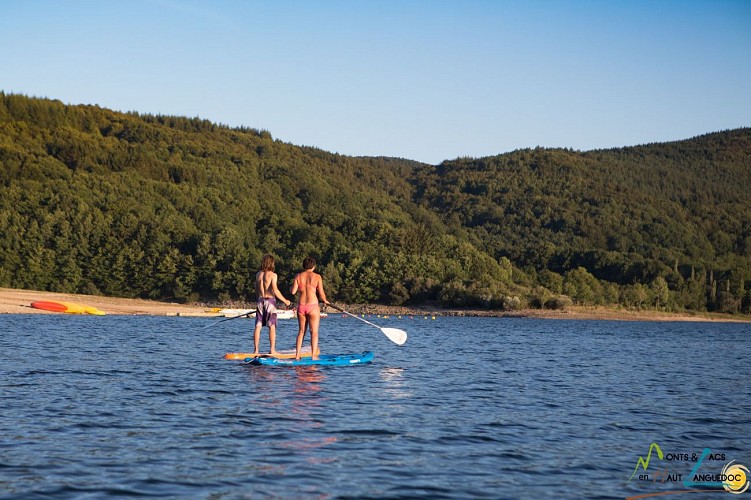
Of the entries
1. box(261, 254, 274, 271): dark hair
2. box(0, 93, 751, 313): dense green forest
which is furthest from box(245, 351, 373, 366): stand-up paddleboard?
box(0, 93, 751, 313): dense green forest

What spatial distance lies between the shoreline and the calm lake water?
5714 cm

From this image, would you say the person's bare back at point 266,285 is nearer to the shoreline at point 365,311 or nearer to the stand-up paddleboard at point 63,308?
the shoreline at point 365,311

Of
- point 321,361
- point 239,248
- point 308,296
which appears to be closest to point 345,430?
point 308,296

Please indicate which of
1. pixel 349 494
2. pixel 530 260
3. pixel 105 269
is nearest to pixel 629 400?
pixel 349 494

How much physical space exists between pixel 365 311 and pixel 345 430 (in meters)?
108

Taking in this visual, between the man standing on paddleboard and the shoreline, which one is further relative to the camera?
the shoreline

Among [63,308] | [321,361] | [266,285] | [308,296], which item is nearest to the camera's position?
[308,296]

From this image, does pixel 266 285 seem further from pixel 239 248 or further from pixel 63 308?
pixel 239 248

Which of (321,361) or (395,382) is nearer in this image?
(395,382)

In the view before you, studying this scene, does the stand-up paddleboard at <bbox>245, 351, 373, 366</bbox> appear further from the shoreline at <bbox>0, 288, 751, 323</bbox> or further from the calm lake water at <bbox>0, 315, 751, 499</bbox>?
the shoreline at <bbox>0, 288, 751, 323</bbox>

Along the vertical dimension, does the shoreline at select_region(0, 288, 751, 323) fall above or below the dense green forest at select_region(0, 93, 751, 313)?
below

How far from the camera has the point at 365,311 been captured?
125m

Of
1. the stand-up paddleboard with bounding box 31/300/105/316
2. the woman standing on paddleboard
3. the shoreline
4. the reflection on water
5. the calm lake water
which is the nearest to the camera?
A: the calm lake water

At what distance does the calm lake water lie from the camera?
40.8ft
